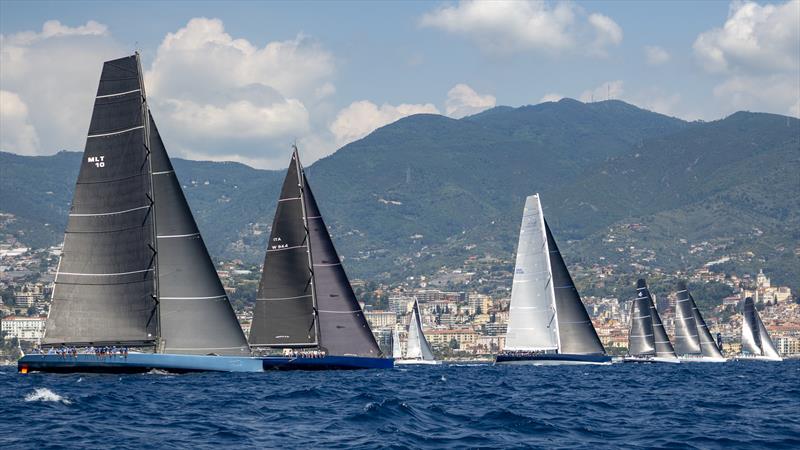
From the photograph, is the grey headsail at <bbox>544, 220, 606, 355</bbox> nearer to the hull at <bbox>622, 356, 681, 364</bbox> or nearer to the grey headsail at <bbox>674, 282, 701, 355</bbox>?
the hull at <bbox>622, 356, 681, 364</bbox>

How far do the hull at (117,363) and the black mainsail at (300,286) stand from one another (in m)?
11.0

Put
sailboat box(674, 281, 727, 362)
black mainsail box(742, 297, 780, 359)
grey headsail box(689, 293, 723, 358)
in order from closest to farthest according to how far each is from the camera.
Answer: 1. sailboat box(674, 281, 727, 362)
2. grey headsail box(689, 293, 723, 358)
3. black mainsail box(742, 297, 780, 359)

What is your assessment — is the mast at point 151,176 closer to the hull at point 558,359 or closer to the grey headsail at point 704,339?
the hull at point 558,359

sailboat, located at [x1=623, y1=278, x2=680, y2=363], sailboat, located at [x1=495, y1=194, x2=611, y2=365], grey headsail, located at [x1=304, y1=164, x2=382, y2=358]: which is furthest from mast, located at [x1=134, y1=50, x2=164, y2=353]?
sailboat, located at [x1=623, y1=278, x2=680, y2=363]

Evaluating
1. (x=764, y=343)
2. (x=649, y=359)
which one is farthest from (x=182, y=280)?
(x=764, y=343)

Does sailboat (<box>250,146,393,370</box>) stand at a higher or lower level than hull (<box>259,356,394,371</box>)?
higher

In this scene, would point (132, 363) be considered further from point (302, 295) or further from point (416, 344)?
point (416, 344)

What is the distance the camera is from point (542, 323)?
93.1 metres

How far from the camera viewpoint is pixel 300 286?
70562 mm

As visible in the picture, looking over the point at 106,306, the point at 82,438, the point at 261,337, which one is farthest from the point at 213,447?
the point at 261,337

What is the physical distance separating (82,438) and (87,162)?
83.7 ft

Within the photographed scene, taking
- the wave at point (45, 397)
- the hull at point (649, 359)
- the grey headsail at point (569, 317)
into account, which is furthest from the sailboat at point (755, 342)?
the wave at point (45, 397)

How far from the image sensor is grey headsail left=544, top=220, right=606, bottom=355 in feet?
306

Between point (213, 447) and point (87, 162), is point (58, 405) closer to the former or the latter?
point (213, 447)
